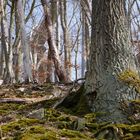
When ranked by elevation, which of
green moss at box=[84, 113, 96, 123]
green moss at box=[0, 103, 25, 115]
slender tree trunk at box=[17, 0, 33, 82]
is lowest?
green moss at box=[84, 113, 96, 123]

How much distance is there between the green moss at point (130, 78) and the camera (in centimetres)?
512

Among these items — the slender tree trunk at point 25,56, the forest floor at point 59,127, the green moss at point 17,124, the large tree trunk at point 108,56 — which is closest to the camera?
the forest floor at point 59,127

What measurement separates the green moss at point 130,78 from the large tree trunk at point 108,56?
50 millimetres

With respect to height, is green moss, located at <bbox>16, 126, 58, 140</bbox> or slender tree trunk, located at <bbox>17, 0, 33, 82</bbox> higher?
slender tree trunk, located at <bbox>17, 0, 33, 82</bbox>

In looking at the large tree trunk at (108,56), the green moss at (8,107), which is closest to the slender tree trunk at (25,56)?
the green moss at (8,107)

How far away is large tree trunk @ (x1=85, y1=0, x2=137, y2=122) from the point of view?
5117 millimetres

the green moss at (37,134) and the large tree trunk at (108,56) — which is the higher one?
the large tree trunk at (108,56)

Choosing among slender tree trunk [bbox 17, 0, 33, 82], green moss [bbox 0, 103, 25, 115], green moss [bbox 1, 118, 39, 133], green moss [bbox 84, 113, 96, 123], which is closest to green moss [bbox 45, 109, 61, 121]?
green moss [bbox 1, 118, 39, 133]

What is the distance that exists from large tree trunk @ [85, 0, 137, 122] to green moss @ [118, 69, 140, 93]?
0.16 ft

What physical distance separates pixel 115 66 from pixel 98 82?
332mm

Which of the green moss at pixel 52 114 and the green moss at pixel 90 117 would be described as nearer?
the green moss at pixel 90 117

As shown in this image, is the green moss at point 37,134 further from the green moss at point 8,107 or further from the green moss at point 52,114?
the green moss at point 8,107

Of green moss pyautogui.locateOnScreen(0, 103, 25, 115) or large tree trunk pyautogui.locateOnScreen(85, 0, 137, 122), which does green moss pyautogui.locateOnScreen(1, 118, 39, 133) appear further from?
green moss pyautogui.locateOnScreen(0, 103, 25, 115)

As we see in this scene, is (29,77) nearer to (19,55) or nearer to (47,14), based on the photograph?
(47,14)
